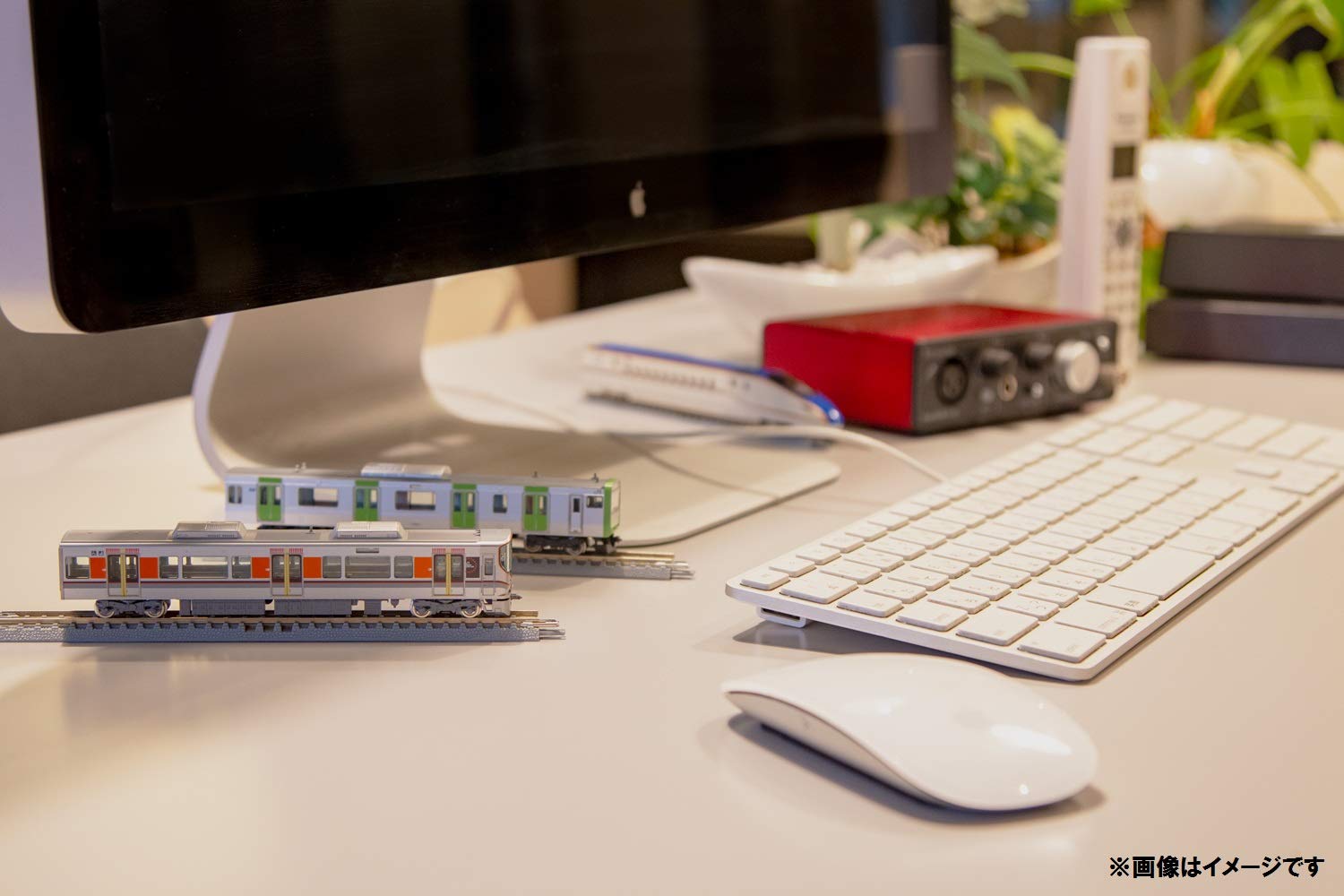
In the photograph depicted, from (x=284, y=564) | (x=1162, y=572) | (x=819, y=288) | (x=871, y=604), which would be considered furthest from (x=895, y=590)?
(x=819, y=288)

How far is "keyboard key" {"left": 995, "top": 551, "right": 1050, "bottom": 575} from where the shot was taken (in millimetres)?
531

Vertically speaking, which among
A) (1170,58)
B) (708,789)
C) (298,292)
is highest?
(1170,58)

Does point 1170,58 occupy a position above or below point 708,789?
above

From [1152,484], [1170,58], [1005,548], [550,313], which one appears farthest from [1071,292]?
[1170,58]

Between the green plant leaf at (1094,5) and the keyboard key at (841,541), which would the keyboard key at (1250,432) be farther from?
the green plant leaf at (1094,5)

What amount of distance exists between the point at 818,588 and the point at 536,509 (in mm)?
125

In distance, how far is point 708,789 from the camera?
1.28 ft

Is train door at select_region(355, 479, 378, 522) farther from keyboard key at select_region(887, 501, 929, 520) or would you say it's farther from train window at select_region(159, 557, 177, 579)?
keyboard key at select_region(887, 501, 929, 520)

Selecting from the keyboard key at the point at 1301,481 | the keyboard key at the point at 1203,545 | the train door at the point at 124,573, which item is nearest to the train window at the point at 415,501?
the train door at the point at 124,573

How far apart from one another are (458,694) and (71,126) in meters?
0.23

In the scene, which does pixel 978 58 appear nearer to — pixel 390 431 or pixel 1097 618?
pixel 390 431

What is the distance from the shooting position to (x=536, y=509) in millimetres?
558

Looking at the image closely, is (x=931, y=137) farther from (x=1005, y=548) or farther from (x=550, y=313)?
(x=550, y=313)

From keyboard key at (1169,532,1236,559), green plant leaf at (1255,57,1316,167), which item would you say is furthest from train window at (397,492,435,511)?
green plant leaf at (1255,57,1316,167)
